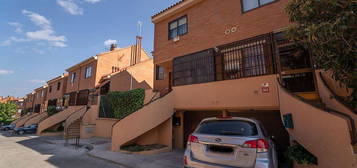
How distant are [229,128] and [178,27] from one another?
27.7 ft

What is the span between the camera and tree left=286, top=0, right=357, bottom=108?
134 inches

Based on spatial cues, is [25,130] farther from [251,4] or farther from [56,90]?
[251,4]

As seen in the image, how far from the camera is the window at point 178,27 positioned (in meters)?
10.3

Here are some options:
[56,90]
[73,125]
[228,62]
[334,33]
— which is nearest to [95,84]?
[73,125]

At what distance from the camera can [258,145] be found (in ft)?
10.4

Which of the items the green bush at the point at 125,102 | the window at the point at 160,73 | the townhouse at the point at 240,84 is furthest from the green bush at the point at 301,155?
the window at the point at 160,73

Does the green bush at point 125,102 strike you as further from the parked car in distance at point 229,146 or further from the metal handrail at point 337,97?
the metal handrail at point 337,97

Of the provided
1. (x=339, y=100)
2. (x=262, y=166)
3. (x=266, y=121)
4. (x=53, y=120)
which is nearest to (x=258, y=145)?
(x=262, y=166)

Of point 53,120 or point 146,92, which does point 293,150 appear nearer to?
point 146,92

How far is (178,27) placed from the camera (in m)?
10.6

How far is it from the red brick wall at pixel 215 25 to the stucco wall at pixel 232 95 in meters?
2.23

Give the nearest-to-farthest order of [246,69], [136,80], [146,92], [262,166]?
[262,166], [246,69], [146,92], [136,80]

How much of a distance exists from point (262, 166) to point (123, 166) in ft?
18.4

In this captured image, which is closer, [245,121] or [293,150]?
[245,121]
